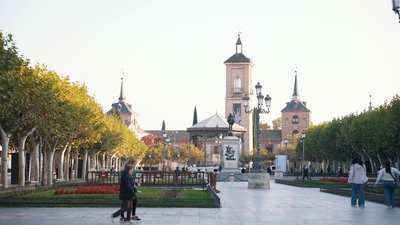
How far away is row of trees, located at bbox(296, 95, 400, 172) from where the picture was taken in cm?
4297

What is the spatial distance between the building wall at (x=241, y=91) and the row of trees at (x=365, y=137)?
27922 mm

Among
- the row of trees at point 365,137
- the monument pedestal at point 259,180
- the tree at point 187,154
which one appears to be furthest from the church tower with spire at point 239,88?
the monument pedestal at point 259,180

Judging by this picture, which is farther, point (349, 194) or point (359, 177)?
point (349, 194)

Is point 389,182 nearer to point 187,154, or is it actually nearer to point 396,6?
point 396,6

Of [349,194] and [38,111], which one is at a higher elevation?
[38,111]

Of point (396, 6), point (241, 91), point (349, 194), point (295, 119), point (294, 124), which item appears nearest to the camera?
point (396, 6)

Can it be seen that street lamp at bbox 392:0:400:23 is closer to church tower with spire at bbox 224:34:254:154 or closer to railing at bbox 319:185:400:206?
railing at bbox 319:185:400:206

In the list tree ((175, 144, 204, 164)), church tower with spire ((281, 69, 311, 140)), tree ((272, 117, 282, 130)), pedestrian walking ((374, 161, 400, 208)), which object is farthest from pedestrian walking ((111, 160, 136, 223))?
tree ((272, 117, 282, 130))

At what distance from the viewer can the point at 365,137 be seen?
168 feet

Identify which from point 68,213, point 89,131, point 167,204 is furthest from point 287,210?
point 89,131

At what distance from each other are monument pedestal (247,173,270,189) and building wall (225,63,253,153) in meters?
85.0

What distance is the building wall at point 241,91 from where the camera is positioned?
387ft

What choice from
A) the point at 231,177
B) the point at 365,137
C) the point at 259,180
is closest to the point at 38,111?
the point at 259,180

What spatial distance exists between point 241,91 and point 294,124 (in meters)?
22.9
